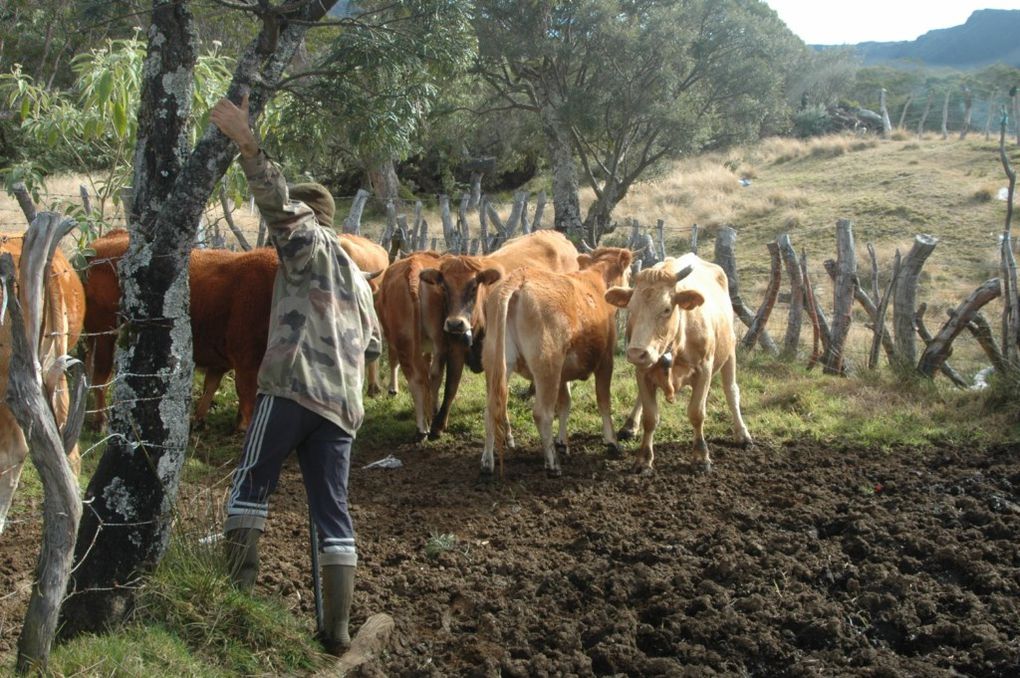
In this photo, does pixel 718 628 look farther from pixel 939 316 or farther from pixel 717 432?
pixel 939 316

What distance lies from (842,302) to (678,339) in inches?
154

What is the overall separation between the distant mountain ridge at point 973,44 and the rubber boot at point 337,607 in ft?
340

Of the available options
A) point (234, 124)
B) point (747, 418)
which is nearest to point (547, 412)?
point (747, 418)

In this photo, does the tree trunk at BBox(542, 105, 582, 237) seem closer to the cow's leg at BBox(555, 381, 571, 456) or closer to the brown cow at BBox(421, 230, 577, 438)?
the brown cow at BBox(421, 230, 577, 438)

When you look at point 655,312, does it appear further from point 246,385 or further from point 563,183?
point 563,183

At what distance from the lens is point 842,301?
409 inches

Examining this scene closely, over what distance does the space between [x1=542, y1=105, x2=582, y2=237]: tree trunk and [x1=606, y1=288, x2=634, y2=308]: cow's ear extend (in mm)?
13608

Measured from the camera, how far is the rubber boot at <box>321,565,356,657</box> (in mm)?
4191

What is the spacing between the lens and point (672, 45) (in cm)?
2273

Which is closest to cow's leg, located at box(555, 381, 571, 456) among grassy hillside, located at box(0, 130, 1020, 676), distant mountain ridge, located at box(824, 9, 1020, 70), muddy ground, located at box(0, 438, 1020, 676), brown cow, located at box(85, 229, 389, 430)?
grassy hillside, located at box(0, 130, 1020, 676)

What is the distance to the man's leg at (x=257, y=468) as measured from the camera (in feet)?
13.6

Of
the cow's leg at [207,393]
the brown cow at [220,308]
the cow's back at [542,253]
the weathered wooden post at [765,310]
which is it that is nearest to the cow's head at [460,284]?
the cow's back at [542,253]

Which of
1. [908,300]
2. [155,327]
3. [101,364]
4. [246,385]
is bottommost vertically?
[246,385]

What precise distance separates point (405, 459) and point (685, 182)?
24995 millimetres
